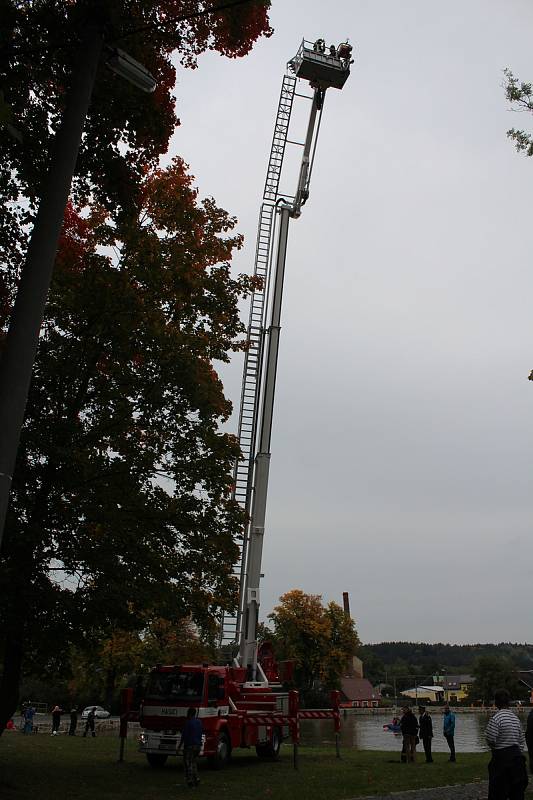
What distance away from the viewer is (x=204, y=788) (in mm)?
13703

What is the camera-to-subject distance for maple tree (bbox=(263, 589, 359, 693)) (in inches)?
2736

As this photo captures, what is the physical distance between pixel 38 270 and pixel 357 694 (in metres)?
121

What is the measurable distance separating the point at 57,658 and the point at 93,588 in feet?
6.84

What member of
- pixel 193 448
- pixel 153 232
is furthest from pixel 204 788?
pixel 153 232

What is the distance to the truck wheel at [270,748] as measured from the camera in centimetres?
1906

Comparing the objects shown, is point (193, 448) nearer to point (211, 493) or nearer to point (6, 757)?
point (211, 493)

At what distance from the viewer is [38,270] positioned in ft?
23.3

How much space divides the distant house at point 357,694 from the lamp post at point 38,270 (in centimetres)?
10967

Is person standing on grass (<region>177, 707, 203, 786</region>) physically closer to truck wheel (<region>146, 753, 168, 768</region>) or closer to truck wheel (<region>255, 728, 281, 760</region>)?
truck wheel (<region>146, 753, 168, 768</region>)

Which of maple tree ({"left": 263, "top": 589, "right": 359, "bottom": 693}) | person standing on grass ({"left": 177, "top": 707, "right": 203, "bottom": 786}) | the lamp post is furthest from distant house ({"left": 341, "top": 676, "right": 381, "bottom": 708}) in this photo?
the lamp post

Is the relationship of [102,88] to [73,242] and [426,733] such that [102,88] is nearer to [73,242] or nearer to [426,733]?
[73,242]

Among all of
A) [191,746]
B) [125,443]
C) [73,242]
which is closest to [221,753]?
[191,746]

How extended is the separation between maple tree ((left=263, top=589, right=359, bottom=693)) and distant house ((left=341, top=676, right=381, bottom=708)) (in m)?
40.0

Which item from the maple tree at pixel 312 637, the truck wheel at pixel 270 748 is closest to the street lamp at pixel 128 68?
the truck wheel at pixel 270 748
